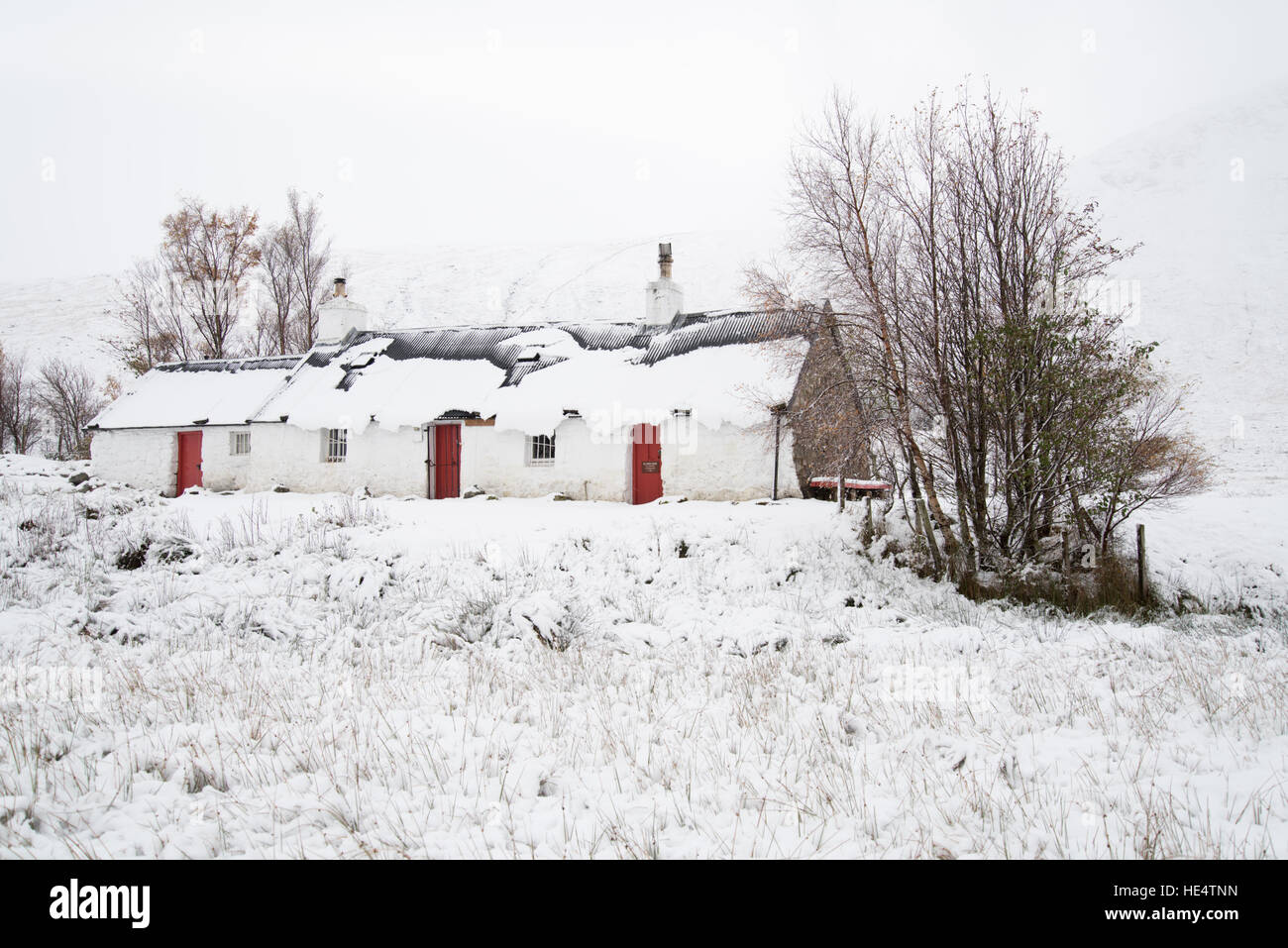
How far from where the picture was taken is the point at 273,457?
2383 centimetres

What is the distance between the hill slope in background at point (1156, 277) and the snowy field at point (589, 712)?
25115mm

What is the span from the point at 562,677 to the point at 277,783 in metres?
3.01

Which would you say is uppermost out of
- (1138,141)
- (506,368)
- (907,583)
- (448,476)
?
(1138,141)

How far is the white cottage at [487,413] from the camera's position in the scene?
19688 mm

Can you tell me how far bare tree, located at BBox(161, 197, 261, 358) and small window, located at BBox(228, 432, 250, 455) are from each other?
32.6ft

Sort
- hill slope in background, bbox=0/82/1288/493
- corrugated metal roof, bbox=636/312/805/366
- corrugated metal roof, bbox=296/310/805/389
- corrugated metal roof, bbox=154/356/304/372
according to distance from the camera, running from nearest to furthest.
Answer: corrugated metal roof, bbox=636/312/805/366 < corrugated metal roof, bbox=296/310/805/389 < corrugated metal roof, bbox=154/356/304/372 < hill slope in background, bbox=0/82/1288/493

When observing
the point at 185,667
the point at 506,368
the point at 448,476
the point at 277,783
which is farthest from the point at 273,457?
the point at 277,783

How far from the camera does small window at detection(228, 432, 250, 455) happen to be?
997 inches

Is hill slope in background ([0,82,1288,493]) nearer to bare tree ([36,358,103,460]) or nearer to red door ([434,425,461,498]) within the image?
bare tree ([36,358,103,460])

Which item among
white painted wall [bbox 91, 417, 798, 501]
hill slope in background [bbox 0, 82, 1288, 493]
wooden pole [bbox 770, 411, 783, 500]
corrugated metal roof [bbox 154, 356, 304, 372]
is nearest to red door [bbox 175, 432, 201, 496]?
white painted wall [bbox 91, 417, 798, 501]

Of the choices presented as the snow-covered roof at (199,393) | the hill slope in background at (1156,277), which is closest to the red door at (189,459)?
the snow-covered roof at (199,393)

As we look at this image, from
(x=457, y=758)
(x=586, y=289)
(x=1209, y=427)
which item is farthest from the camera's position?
(x=586, y=289)

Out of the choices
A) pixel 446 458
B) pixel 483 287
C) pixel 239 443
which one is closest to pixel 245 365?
pixel 239 443
